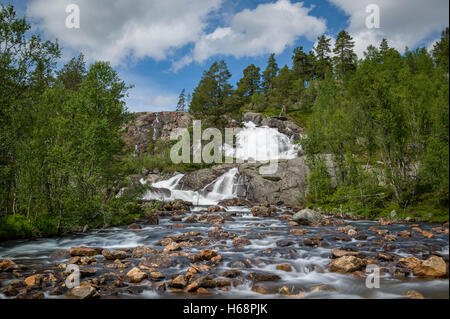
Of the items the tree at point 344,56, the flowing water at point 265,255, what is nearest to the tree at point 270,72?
the tree at point 344,56

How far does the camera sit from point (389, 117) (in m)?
13.3

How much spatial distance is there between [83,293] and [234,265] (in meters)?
4.51

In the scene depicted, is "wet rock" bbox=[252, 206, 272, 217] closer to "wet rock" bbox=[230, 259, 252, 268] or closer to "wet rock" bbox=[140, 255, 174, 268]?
"wet rock" bbox=[230, 259, 252, 268]

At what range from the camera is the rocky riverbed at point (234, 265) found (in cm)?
632

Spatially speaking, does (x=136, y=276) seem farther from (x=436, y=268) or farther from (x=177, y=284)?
(x=436, y=268)

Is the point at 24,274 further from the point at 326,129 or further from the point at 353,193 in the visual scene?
the point at 326,129

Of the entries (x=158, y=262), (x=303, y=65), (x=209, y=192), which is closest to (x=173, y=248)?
(x=158, y=262)

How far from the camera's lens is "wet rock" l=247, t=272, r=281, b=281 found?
301 inches

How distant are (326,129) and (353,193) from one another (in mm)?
7003

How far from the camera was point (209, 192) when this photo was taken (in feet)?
122

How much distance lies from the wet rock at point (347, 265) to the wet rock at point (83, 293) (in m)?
6.57

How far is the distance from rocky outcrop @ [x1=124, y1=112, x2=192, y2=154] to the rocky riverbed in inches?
2975

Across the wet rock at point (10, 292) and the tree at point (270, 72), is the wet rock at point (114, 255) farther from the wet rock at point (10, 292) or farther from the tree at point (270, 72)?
the tree at point (270, 72)
